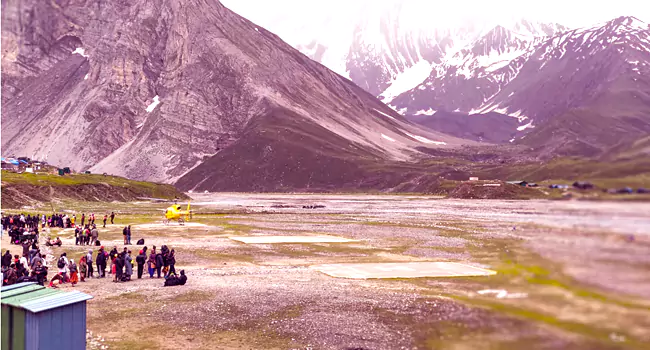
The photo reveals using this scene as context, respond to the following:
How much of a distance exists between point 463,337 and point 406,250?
46287 millimetres

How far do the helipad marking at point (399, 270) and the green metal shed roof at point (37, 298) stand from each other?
23.1m

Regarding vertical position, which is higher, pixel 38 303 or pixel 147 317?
pixel 38 303

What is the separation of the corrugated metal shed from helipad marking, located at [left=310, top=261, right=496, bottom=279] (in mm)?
23002

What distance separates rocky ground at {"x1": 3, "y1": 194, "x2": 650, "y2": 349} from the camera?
693 centimetres

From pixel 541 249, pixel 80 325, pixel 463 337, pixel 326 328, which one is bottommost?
pixel 326 328

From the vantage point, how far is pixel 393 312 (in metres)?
26.6

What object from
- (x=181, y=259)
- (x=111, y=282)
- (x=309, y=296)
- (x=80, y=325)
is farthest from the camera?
(x=181, y=259)

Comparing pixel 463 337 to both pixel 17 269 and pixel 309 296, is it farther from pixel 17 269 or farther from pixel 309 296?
pixel 17 269

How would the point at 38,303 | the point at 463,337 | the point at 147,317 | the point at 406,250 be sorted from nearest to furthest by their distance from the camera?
the point at 463,337
the point at 38,303
the point at 147,317
the point at 406,250

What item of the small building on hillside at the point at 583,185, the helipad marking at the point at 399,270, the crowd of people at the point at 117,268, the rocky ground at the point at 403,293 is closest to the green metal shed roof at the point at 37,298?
the rocky ground at the point at 403,293

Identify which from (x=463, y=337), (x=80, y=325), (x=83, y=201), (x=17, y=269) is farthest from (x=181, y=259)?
(x=83, y=201)

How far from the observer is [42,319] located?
50.6 feet

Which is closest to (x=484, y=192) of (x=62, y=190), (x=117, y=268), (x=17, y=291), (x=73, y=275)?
(x=62, y=190)

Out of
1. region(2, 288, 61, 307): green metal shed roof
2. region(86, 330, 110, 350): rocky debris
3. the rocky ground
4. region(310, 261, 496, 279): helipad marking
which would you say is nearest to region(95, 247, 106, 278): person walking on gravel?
the rocky ground
